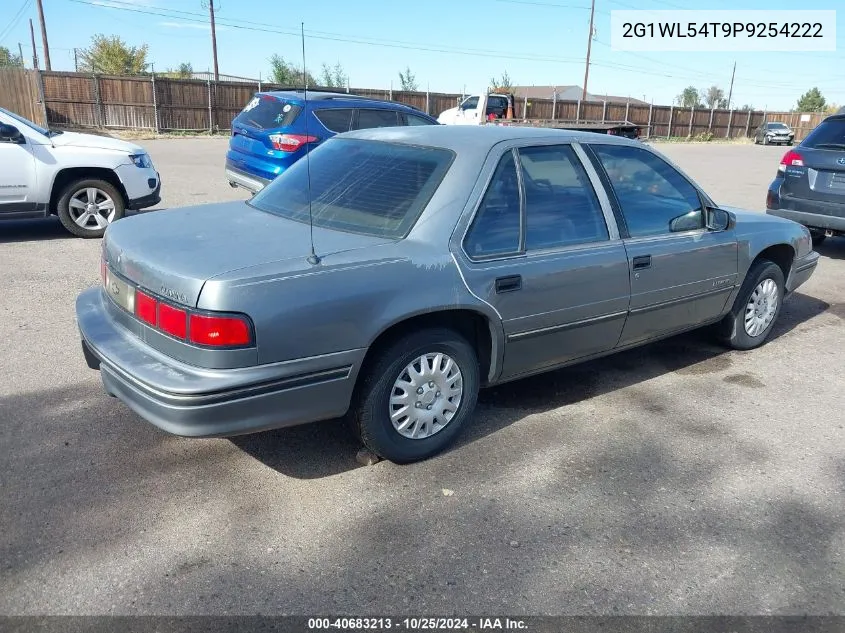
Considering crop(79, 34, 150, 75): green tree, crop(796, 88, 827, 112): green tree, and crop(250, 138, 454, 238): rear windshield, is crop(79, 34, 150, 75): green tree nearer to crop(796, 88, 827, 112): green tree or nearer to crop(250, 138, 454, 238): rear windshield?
crop(250, 138, 454, 238): rear windshield

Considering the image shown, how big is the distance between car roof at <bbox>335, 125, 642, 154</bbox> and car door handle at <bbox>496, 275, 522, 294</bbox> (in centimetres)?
68

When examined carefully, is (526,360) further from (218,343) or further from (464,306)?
(218,343)

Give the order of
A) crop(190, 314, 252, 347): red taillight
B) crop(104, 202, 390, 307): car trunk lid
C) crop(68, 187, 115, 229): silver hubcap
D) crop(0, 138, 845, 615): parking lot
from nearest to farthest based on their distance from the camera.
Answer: crop(0, 138, 845, 615): parking lot → crop(190, 314, 252, 347): red taillight → crop(104, 202, 390, 307): car trunk lid → crop(68, 187, 115, 229): silver hubcap

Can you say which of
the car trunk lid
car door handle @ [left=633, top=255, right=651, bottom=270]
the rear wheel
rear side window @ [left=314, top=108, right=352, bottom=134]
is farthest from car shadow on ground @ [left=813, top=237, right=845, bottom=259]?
the car trunk lid

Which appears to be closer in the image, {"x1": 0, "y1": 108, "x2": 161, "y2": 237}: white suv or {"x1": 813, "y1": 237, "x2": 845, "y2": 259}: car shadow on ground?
{"x1": 0, "y1": 108, "x2": 161, "y2": 237}: white suv

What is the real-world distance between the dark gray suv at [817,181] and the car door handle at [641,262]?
5.24 meters

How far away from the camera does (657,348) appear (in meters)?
5.52

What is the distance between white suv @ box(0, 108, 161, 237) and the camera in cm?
777

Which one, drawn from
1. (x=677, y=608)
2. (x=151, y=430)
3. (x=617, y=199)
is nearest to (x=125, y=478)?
(x=151, y=430)

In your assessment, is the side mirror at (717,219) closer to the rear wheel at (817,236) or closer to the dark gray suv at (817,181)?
the dark gray suv at (817,181)

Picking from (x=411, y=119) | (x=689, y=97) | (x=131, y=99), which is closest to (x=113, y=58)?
(x=131, y=99)

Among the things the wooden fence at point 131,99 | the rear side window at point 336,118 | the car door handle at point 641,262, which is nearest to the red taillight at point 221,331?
the car door handle at point 641,262

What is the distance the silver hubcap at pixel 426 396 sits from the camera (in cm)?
341

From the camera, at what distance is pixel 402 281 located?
3.21 metres
